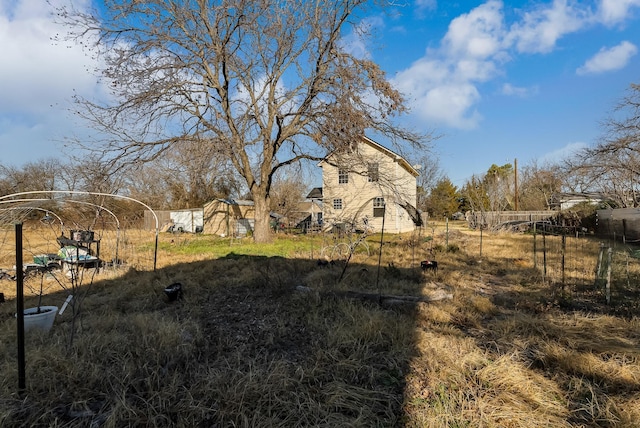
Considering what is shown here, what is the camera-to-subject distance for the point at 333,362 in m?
2.86

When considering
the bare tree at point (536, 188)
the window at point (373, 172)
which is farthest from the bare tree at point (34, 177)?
the bare tree at point (536, 188)

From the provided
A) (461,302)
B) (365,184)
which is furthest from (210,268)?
(365,184)

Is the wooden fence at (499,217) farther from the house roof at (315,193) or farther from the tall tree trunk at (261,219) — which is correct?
the tall tree trunk at (261,219)

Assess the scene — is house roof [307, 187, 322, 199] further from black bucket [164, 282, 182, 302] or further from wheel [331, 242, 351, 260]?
black bucket [164, 282, 182, 302]

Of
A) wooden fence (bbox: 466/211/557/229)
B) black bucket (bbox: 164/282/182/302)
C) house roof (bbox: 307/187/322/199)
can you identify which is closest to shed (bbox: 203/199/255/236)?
house roof (bbox: 307/187/322/199)

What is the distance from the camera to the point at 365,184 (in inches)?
882

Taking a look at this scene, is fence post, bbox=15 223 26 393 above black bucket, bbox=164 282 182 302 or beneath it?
above


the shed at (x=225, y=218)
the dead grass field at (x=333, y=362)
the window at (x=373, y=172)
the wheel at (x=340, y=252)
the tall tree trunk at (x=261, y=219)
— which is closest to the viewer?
the dead grass field at (x=333, y=362)

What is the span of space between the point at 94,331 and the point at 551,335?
5.04m

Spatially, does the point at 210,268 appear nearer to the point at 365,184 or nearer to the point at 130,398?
the point at 130,398

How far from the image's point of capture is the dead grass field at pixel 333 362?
2.14m

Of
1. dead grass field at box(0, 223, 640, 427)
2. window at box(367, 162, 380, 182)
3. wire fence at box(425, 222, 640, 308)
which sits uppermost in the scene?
window at box(367, 162, 380, 182)

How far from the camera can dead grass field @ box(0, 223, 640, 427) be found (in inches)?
84.4

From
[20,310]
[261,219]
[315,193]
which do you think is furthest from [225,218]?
[20,310]
